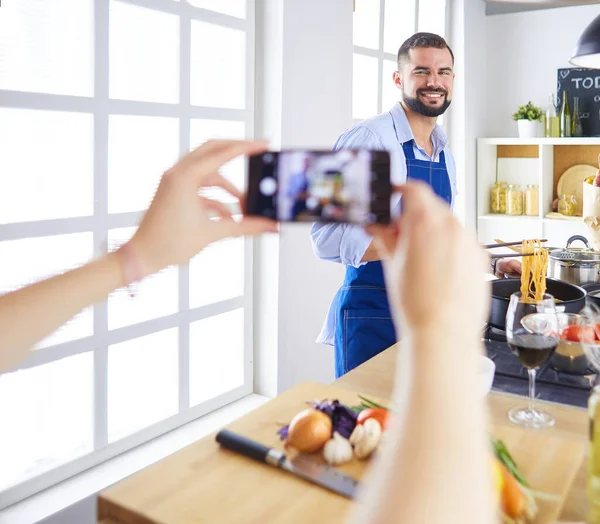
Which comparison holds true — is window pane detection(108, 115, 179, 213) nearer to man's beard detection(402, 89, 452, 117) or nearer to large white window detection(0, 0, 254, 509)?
large white window detection(0, 0, 254, 509)

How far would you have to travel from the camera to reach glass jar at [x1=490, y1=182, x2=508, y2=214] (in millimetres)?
4602

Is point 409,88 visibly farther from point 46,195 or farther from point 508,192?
point 508,192

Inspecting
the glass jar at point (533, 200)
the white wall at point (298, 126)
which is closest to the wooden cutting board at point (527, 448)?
the white wall at point (298, 126)

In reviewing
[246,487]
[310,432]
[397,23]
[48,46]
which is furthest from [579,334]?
[397,23]

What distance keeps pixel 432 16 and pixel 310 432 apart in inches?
151

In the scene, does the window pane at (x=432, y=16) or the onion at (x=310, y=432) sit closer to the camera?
the onion at (x=310, y=432)

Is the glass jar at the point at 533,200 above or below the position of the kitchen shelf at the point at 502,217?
above

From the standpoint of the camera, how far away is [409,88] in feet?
8.17

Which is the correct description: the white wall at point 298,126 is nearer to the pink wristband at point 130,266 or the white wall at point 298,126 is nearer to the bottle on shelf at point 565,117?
the pink wristband at point 130,266

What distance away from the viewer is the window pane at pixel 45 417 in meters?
1.83

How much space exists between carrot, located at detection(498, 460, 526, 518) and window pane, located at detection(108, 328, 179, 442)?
1.53 metres

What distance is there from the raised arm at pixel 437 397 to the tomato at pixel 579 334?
1.07 m

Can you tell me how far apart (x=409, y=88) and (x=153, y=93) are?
0.98m

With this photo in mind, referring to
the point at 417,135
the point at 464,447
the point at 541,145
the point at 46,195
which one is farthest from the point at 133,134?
the point at 541,145
